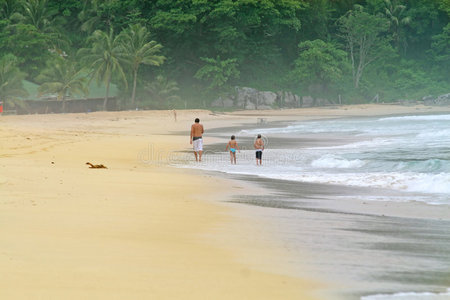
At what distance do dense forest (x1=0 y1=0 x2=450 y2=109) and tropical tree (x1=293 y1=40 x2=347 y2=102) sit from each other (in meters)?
0.10

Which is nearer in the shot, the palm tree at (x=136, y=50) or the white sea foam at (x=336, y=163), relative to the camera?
the white sea foam at (x=336, y=163)

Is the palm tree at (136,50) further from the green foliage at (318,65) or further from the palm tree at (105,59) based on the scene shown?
the green foliage at (318,65)

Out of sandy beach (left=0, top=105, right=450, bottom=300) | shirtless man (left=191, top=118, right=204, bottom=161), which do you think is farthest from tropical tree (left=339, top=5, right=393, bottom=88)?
sandy beach (left=0, top=105, right=450, bottom=300)

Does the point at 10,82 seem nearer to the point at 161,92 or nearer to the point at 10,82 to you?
the point at 10,82

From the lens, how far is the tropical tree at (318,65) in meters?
63.0

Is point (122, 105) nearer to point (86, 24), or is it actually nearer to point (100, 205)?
point (86, 24)

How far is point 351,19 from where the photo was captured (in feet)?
220

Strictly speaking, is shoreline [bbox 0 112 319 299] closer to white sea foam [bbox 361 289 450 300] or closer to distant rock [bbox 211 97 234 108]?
white sea foam [bbox 361 289 450 300]

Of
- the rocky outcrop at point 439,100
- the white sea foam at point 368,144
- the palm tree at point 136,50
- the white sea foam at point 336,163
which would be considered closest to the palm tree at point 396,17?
the rocky outcrop at point 439,100

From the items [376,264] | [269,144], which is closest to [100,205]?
[376,264]

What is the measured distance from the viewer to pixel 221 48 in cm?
5988

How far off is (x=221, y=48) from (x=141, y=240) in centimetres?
5417

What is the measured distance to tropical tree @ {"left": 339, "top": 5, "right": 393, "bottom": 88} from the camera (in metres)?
67.2

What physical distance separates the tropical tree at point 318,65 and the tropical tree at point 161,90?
1325 cm
